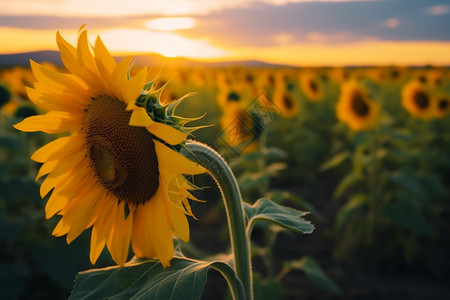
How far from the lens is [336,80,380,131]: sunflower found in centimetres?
575

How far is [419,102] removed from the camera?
6.93 metres

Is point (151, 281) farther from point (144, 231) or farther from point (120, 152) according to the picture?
point (120, 152)

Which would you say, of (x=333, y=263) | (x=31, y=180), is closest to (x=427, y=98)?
(x=333, y=263)

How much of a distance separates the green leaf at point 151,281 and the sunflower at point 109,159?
0.13 feet

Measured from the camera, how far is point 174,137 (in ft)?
3.32

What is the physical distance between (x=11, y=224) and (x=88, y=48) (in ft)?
9.31

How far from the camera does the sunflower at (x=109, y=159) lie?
1.08m

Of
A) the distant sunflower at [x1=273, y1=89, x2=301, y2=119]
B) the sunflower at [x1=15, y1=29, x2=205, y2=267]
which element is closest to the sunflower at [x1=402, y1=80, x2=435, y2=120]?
the distant sunflower at [x1=273, y1=89, x2=301, y2=119]

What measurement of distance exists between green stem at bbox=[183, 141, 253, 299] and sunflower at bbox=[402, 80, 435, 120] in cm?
629

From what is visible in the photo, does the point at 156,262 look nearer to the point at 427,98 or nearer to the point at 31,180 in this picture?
the point at 31,180

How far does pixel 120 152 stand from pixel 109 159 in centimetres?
7

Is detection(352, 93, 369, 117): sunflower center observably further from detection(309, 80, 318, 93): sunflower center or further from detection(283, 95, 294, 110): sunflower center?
detection(309, 80, 318, 93): sunflower center

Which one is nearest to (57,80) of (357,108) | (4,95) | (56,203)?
(56,203)

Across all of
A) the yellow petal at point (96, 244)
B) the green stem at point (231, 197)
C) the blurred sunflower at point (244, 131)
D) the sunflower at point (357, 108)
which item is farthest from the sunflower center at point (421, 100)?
the yellow petal at point (96, 244)
